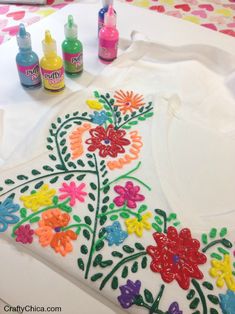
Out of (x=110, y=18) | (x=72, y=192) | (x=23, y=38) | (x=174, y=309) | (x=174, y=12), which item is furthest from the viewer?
(x=174, y=12)

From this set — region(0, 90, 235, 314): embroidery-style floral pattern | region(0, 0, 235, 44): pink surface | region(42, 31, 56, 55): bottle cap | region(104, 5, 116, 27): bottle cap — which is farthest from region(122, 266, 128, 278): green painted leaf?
region(0, 0, 235, 44): pink surface

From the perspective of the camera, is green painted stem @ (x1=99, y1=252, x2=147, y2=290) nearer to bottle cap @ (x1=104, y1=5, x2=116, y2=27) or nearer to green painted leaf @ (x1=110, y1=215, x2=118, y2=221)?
green painted leaf @ (x1=110, y1=215, x2=118, y2=221)

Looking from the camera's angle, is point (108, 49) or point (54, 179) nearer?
point (54, 179)

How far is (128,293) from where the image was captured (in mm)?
465

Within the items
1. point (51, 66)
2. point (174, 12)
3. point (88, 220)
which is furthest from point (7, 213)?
point (174, 12)

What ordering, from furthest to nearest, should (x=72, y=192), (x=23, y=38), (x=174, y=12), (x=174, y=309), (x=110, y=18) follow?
1. (x=174, y=12)
2. (x=110, y=18)
3. (x=23, y=38)
4. (x=72, y=192)
5. (x=174, y=309)

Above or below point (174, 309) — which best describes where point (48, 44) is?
above

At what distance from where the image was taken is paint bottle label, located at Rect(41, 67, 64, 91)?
714mm

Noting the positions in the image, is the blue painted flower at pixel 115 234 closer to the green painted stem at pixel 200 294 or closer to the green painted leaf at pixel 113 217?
the green painted leaf at pixel 113 217

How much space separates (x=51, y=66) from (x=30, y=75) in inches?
2.4

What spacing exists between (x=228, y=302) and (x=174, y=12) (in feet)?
3.03

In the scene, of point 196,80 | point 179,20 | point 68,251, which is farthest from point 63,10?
point 68,251

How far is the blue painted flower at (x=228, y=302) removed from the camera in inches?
18.1

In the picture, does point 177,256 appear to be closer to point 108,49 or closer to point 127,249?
point 127,249
